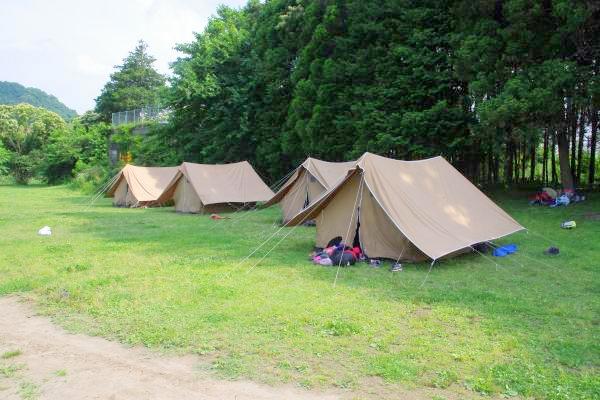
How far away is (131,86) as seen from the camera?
1806 inches

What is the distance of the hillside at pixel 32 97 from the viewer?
320ft

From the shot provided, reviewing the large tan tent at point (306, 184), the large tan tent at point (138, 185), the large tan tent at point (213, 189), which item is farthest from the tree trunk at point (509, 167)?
the large tan tent at point (138, 185)

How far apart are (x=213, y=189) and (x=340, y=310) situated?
39.6 ft

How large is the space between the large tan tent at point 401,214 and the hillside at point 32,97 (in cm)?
9810

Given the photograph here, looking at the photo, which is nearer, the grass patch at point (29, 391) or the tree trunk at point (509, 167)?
the grass patch at point (29, 391)

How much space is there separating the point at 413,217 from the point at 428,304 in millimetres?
2549

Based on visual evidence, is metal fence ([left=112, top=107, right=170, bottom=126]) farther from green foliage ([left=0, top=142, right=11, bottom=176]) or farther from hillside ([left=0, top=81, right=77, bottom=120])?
hillside ([left=0, top=81, right=77, bottom=120])

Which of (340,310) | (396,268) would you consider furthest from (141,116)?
(340,310)

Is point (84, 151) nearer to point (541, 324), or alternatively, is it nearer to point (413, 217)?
point (413, 217)

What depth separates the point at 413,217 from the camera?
8320 millimetres

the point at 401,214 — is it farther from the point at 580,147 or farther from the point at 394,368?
the point at 580,147

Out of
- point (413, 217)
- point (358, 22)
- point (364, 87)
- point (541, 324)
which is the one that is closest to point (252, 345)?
point (541, 324)

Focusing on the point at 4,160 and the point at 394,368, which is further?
the point at 4,160

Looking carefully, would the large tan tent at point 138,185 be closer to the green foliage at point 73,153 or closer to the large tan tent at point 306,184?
the large tan tent at point 306,184
